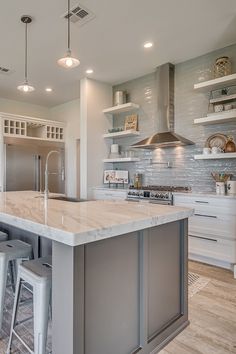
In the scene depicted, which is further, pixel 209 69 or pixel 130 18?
pixel 209 69

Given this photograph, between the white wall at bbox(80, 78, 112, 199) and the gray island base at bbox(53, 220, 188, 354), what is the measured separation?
3.20 meters

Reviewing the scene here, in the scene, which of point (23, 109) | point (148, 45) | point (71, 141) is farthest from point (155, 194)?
point (23, 109)

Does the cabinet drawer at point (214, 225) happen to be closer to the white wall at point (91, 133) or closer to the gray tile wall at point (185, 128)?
the gray tile wall at point (185, 128)

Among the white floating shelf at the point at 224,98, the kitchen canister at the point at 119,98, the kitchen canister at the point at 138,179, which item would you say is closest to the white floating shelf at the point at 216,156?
the white floating shelf at the point at 224,98

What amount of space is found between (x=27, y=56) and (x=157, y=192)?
2982 mm

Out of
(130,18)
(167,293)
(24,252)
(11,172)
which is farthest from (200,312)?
(11,172)

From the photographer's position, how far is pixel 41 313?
56.9 inches

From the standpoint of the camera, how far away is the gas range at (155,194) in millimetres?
3762

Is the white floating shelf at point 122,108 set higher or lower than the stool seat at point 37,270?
higher

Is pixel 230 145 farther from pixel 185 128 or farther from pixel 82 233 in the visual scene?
pixel 82 233

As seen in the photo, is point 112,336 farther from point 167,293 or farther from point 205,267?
point 205,267

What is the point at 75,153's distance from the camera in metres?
6.34

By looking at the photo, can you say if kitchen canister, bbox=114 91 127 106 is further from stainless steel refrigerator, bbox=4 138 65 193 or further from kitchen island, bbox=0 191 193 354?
kitchen island, bbox=0 191 193 354

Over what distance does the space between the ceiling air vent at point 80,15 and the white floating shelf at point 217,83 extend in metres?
1.78
